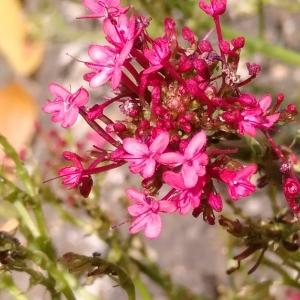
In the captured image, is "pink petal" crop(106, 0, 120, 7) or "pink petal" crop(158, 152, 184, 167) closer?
"pink petal" crop(158, 152, 184, 167)

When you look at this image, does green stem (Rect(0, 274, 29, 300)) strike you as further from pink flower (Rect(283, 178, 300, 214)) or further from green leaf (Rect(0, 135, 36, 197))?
pink flower (Rect(283, 178, 300, 214))

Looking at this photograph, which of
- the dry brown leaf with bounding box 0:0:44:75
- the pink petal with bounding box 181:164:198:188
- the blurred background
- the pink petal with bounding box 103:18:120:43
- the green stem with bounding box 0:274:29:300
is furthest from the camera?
the dry brown leaf with bounding box 0:0:44:75

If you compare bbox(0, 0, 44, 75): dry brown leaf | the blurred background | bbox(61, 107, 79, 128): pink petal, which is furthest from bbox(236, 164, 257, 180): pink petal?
bbox(0, 0, 44, 75): dry brown leaf

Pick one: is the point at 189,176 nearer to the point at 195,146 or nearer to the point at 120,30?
the point at 195,146

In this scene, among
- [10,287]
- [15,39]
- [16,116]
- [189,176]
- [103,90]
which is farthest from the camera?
[15,39]

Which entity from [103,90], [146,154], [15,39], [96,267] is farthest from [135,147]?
[15,39]

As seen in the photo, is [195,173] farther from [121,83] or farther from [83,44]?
[83,44]
